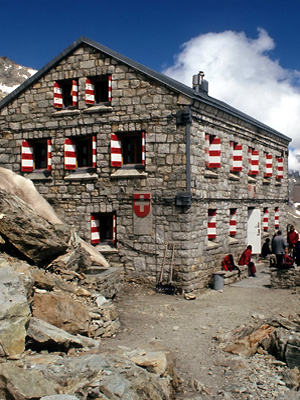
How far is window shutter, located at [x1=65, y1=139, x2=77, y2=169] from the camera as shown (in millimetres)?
14750

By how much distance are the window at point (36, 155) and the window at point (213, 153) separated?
18.0ft

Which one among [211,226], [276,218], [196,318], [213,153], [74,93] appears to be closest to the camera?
[196,318]

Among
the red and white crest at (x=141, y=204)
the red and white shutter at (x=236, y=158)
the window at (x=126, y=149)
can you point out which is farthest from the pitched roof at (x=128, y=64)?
the red and white crest at (x=141, y=204)

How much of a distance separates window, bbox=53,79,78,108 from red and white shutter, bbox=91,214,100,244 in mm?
3937

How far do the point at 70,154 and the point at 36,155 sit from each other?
1738 millimetres

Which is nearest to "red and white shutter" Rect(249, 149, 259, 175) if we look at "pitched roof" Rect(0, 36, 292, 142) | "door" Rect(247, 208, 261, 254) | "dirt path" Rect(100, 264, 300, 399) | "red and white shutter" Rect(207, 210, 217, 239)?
"door" Rect(247, 208, 261, 254)

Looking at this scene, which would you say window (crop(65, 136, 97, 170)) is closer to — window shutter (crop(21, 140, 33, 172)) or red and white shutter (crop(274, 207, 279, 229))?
window shutter (crop(21, 140, 33, 172))

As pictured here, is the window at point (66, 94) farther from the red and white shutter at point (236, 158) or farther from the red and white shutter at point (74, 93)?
the red and white shutter at point (236, 158)

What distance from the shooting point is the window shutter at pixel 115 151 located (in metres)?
14.1

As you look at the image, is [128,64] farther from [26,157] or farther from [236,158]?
[236,158]

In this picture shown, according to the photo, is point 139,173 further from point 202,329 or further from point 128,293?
point 202,329

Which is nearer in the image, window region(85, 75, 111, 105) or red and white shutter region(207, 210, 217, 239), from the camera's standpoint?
window region(85, 75, 111, 105)

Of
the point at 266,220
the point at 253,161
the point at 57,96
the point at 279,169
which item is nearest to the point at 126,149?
the point at 57,96

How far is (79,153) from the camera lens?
49.7 feet
